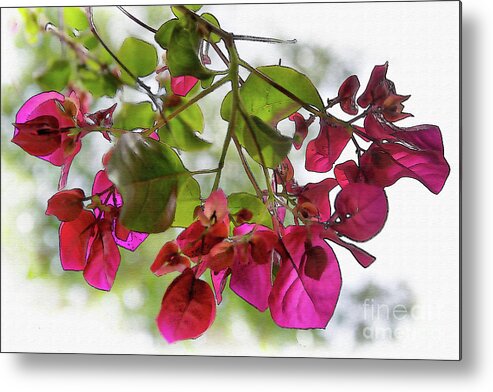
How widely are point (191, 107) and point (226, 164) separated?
0.32 ft

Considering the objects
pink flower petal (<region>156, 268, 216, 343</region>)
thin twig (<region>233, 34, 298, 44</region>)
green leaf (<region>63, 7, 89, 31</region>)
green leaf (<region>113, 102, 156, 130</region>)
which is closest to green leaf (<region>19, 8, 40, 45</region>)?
green leaf (<region>63, 7, 89, 31</region>)

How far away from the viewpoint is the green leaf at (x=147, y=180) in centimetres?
93

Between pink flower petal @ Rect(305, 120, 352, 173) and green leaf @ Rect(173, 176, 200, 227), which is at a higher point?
pink flower petal @ Rect(305, 120, 352, 173)

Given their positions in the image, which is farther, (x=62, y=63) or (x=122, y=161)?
(x=62, y=63)

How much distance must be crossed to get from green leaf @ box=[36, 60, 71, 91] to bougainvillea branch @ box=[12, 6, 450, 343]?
22 mm

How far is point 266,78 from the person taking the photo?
1.00 metres

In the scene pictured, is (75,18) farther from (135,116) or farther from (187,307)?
(187,307)

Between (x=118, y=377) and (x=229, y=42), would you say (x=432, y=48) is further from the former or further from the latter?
(x=118, y=377)

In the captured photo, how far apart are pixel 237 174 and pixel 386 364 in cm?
36

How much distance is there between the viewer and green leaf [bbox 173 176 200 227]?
97 centimetres

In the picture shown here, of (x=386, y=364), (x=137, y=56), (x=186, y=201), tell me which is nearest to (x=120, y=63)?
(x=137, y=56)

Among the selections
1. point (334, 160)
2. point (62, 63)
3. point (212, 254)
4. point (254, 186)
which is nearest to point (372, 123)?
point (334, 160)

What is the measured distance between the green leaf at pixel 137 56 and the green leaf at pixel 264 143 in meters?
0.18

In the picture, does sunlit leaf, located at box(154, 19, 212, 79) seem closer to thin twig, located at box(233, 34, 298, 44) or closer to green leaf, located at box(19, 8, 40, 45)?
thin twig, located at box(233, 34, 298, 44)
